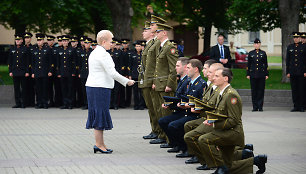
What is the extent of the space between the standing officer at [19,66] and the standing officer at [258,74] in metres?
6.81

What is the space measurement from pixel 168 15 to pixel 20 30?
1020 cm

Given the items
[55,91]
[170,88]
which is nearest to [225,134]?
[170,88]

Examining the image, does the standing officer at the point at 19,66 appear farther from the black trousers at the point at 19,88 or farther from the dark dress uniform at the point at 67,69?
the dark dress uniform at the point at 67,69

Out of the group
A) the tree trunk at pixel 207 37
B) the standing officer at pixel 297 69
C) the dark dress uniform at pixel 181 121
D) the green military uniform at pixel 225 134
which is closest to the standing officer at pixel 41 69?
the standing officer at pixel 297 69

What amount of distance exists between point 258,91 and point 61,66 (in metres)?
5.94

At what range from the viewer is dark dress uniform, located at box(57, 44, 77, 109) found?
19.0 m

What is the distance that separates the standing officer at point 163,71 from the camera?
37.4ft

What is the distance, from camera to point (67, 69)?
19.0m

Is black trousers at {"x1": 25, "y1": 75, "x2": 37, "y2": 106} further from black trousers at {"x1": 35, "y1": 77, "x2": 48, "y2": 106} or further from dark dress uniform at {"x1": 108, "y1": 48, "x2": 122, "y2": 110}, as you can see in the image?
dark dress uniform at {"x1": 108, "y1": 48, "x2": 122, "y2": 110}

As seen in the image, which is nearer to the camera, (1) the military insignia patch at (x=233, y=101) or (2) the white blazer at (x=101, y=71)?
(1) the military insignia patch at (x=233, y=101)

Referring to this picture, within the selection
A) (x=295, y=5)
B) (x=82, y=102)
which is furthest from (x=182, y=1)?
(x=82, y=102)

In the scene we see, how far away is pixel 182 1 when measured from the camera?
37031 millimetres

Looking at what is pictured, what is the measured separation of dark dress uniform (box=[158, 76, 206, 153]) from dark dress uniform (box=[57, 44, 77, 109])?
8897 millimetres

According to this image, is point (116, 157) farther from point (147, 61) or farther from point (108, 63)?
point (147, 61)
